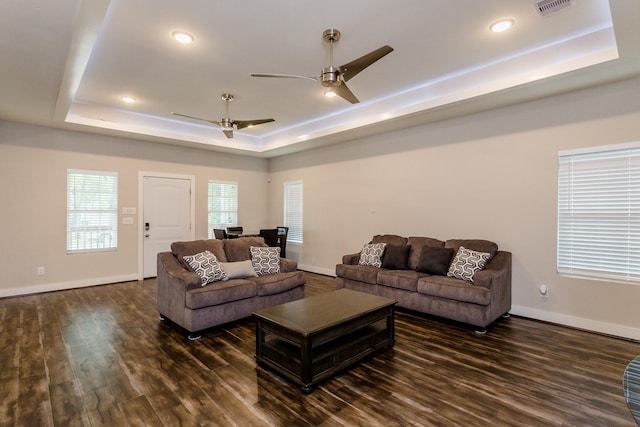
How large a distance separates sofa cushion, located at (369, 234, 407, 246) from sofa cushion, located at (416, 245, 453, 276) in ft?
1.88

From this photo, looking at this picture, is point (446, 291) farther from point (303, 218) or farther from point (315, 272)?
point (303, 218)

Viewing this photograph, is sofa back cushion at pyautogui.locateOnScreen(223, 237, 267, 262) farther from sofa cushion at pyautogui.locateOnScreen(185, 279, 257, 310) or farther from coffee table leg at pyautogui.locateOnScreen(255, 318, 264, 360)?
coffee table leg at pyautogui.locateOnScreen(255, 318, 264, 360)

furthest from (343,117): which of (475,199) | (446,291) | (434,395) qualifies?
(434,395)

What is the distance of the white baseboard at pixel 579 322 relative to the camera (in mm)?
3484

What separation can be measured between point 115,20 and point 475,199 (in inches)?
188

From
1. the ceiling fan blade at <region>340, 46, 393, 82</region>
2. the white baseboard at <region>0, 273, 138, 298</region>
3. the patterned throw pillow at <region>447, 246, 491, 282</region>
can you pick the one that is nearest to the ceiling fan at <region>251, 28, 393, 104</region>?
the ceiling fan blade at <region>340, 46, 393, 82</region>

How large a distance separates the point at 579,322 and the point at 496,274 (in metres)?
1.12

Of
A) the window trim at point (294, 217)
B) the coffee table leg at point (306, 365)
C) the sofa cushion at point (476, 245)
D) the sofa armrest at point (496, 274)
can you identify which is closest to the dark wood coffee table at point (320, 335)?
the coffee table leg at point (306, 365)

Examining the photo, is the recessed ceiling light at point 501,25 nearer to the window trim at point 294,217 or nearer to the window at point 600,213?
the window at point 600,213

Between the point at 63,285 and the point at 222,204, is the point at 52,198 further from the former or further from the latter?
the point at 222,204

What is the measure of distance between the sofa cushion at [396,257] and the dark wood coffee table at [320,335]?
5.09 feet

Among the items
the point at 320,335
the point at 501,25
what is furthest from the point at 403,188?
the point at 320,335

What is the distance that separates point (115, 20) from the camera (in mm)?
2914

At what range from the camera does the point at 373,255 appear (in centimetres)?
509
